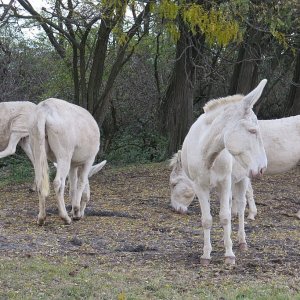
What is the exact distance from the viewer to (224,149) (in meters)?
7.04

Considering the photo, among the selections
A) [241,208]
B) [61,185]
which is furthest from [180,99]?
[241,208]

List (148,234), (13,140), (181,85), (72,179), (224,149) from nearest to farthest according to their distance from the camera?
(224,149), (148,234), (72,179), (13,140), (181,85)

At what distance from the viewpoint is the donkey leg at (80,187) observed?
9.88 m

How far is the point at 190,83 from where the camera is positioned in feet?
55.8

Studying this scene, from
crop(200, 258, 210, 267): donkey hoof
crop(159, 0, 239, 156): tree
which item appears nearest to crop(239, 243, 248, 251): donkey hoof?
crop(200, 258, 210, 267): donkey hoof

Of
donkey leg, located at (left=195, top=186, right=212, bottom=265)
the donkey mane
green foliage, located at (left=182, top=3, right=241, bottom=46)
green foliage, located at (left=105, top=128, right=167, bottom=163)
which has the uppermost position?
green foliage, located at (left=182, top=3, right=241, bottom=46)

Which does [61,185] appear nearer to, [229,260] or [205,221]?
[205,221]

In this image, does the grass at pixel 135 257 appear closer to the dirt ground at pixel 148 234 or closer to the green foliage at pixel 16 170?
the dirt ground at pixel 148 234

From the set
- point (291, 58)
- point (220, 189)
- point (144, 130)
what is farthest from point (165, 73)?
point (220, 189)

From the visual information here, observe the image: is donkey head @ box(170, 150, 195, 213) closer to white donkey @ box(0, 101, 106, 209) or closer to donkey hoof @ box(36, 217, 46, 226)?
donkey hoof @ box(36, 217, 46, 226)

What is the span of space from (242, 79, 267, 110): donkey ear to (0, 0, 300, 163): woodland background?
6.00 meters

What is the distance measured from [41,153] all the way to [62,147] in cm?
36

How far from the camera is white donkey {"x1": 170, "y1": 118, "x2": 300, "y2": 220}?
10.7 meters

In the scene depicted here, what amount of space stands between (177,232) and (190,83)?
27.5ft
